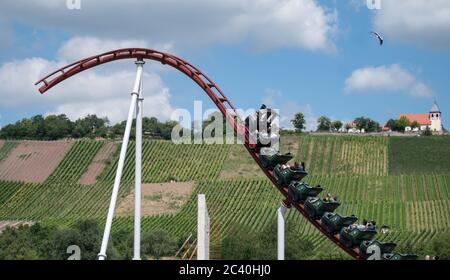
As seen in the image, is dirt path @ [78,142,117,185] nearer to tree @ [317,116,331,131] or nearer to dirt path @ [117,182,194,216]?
dirt path @ [117,182,194,216]

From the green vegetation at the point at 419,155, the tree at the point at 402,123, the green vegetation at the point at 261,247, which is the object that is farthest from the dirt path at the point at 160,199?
the tree at the point at 402,123

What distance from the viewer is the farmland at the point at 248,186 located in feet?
203

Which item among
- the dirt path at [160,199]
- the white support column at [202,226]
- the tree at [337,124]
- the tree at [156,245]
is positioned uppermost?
the tree at [337,124]

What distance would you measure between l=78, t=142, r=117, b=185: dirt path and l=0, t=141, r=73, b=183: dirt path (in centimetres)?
371

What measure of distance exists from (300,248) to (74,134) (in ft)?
237

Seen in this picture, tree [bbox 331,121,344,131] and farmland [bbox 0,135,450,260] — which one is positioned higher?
tree [bbox 331,121,344,131]

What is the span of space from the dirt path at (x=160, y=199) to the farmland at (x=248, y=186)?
30.8 inches

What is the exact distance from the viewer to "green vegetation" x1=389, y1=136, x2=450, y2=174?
77.6 m

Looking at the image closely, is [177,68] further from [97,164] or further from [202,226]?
[97,164]

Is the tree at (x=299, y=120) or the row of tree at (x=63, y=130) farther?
the tree at (x=299, y=120)

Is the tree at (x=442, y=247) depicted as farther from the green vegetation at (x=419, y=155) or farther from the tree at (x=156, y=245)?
the green vegetation at (x=419, y=155)

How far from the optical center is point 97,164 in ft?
279

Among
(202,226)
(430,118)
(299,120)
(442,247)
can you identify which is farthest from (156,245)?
(430,118)

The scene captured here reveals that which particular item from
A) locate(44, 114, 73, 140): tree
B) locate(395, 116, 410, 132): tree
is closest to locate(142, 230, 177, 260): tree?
locate(44, 114, 73, 140): tree
